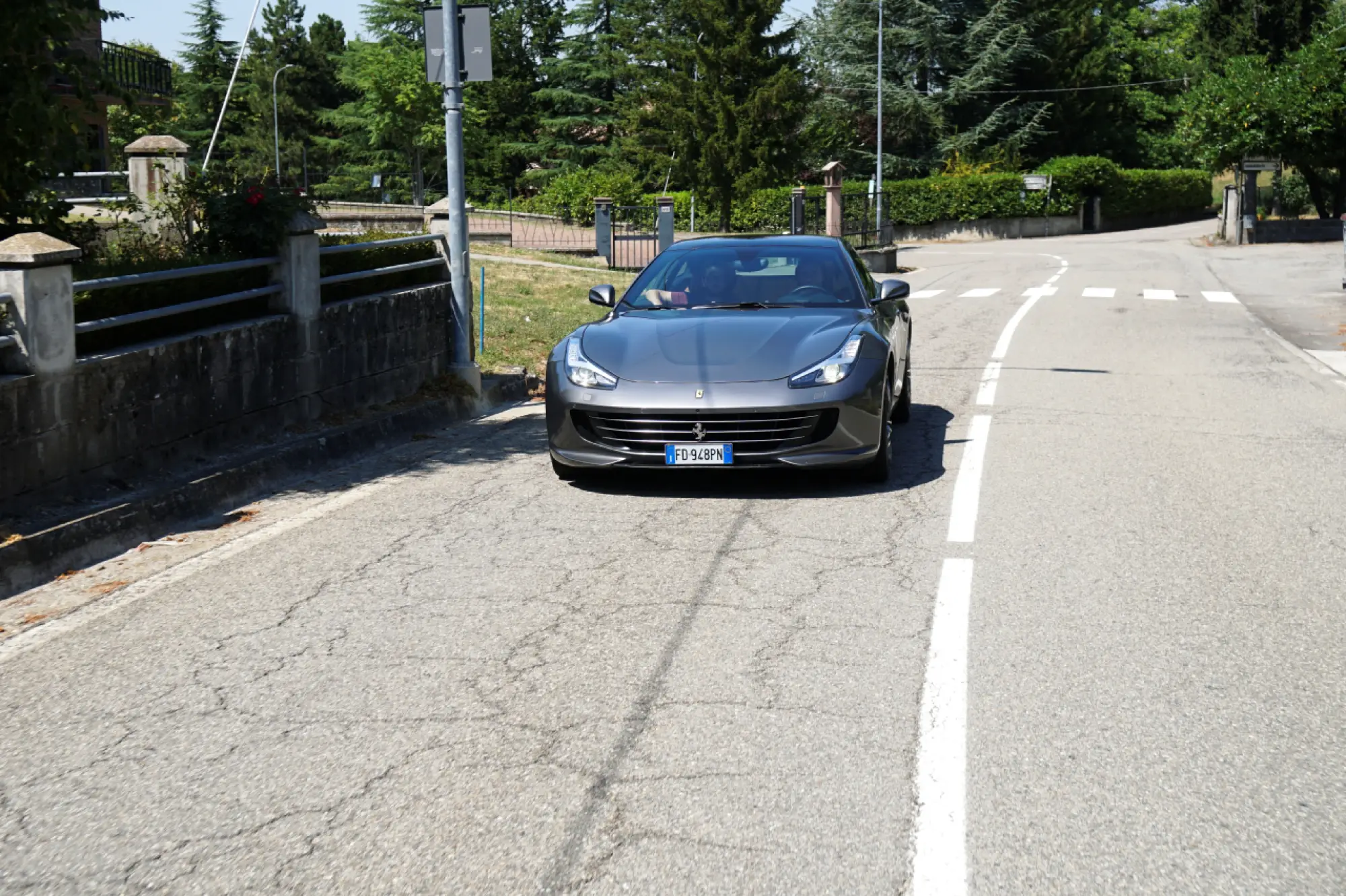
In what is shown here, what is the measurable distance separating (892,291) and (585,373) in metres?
2.32

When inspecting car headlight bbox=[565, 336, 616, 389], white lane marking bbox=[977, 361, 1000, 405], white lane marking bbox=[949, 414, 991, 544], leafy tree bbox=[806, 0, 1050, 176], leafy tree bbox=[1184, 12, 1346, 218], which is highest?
leafy tree bbox=[806, 0, 1050, 176]

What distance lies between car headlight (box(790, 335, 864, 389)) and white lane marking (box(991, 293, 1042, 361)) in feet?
24.8

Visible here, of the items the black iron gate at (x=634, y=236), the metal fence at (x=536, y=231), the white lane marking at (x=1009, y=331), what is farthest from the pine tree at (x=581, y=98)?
the white lane marking at (x=1009, y=331)

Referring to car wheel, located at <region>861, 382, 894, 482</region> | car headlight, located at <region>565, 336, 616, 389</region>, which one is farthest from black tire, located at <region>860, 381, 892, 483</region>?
car headlight, located at <region>565, 336, 616, 389</region>

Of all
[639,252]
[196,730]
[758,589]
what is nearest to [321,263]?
[758,589]

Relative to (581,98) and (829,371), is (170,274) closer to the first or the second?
(829,371)

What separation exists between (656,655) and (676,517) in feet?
7.92

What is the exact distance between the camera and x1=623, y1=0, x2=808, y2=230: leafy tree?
55.2 metres

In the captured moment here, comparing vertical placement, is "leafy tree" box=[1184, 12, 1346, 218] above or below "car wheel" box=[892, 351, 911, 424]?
above

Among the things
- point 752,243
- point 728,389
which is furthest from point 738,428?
point 752,243

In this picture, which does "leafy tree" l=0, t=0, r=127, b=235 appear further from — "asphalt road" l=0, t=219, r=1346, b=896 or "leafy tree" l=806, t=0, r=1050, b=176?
"leafy tree" l=806, t=0, r=1050, b=176

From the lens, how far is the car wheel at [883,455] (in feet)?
26.7

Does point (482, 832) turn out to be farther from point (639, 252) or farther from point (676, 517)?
point (639, 252)

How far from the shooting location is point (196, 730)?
448 cm
